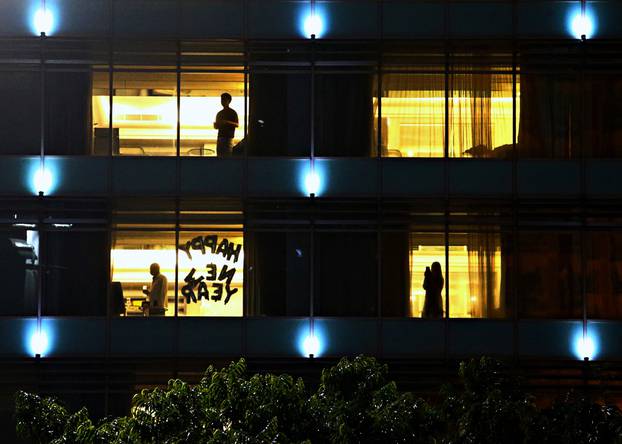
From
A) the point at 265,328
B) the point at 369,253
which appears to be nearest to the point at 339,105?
the point at 369,253

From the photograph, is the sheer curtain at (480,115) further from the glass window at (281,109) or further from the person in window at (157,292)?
the person in window at (157,292)

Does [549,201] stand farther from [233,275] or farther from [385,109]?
[233,275]

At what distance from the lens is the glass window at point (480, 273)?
33.7 meters

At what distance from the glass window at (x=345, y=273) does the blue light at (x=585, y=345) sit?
16.8 feet

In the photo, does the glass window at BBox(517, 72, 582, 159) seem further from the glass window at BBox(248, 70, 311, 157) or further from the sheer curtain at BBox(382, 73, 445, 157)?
the glass window at BBox(248, 70, 311, 157)

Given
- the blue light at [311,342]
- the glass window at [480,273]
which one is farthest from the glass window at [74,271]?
the glass window at [480,273]

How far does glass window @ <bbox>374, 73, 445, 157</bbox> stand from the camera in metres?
34.0

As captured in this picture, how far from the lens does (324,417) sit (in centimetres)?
2459

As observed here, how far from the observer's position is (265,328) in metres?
33.1

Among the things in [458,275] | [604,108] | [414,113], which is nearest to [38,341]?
[458,275]

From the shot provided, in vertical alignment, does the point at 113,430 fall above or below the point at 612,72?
below

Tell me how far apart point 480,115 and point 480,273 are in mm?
4063

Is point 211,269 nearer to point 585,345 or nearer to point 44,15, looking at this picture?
point 44,15

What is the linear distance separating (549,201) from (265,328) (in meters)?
7.82
